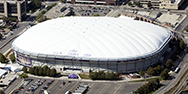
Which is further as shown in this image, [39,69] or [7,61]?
[7,61]

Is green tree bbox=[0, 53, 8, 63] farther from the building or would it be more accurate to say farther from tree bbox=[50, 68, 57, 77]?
tree bbox=[50, 68, 57, 77]

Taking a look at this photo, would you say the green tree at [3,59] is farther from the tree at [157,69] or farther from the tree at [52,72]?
the tree at [157,69]

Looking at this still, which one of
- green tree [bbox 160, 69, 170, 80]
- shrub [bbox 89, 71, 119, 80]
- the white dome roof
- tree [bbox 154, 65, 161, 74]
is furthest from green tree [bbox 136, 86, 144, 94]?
the white dome roof

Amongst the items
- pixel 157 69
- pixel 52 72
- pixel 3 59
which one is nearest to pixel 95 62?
pixel 52 72

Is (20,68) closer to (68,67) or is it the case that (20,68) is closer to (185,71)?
(68,67)

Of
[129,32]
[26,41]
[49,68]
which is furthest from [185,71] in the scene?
[26,41]

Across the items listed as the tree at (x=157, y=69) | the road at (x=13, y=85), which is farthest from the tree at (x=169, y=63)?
the road at (x=13, y=85)
